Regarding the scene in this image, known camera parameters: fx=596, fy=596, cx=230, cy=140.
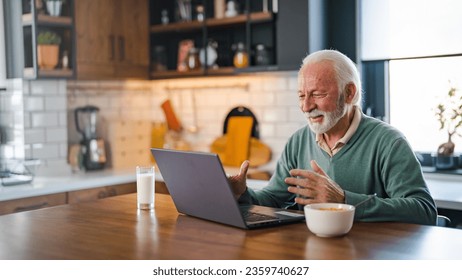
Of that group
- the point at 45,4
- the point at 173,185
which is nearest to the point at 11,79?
the point at 45,4

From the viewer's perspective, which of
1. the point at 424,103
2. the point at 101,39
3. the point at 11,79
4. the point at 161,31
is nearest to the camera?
the point at 424,103

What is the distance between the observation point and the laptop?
1804mm

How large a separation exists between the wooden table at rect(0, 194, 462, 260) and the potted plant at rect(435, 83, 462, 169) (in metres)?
1.92

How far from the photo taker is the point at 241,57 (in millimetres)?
4238

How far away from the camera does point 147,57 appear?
4781 mm

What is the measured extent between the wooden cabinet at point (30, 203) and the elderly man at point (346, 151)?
169 cm

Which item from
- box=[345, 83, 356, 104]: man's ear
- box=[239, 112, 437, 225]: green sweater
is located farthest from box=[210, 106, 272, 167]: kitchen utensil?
box=[345, 83, 356, 104]: man's ear

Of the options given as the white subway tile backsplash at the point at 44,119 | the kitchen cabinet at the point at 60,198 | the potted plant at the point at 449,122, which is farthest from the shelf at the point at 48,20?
the potted plant at the point at 449,122

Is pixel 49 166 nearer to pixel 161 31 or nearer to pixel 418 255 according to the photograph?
pixel 161 31

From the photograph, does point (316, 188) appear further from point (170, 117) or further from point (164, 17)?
point (164, 17)

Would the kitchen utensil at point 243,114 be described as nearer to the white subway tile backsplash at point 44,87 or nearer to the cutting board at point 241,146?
the cutting board at point 241,146

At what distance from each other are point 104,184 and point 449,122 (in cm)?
228

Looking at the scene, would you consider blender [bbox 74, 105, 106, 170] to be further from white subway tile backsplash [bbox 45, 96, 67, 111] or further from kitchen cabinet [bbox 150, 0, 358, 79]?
kitchen cabinet [bbox 150, 0, 358, 79]

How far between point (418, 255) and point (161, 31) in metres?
3.61
